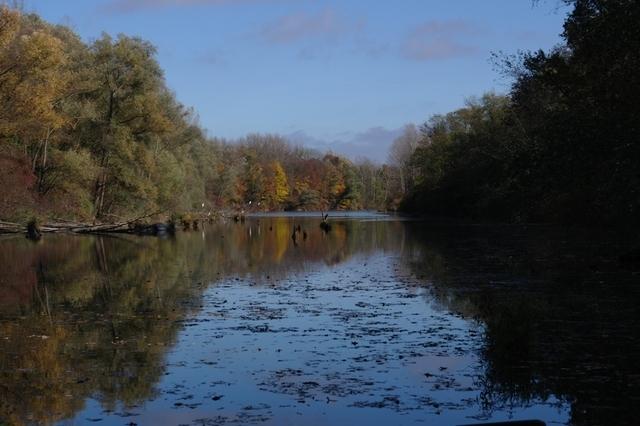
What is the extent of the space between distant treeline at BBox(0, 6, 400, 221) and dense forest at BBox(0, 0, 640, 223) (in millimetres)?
104

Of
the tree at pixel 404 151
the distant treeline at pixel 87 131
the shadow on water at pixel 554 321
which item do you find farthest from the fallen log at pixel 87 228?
the tree at pixel 404 151

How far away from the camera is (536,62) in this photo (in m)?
25.4

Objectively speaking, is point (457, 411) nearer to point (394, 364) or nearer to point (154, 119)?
point (394, 364)

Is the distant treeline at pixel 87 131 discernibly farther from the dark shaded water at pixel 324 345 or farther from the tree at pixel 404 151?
the tree at pixel 404 151

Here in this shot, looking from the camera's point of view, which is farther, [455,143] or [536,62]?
[455,143]

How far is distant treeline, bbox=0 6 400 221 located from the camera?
39.3 meters

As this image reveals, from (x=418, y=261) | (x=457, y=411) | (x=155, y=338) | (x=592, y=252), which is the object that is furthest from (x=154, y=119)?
(x=457, y=411)

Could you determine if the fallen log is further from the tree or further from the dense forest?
the tree

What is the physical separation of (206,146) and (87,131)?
2896 cm

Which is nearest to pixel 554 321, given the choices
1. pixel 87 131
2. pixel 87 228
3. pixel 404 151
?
pixel 87 228

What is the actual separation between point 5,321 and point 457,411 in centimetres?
1021

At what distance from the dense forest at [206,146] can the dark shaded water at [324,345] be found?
3.84m

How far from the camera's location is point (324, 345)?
1196 centimetres

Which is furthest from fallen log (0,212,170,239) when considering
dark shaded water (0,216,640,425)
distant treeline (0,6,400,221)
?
dark shaded water (0,216,640,425)
